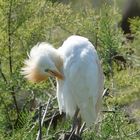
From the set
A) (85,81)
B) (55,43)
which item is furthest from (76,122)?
(55,43)

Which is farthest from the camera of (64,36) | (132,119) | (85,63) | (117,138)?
(64,36)

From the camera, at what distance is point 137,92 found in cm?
279

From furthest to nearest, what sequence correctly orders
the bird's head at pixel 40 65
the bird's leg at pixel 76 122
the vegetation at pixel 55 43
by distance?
the vegetation at pixel 55 43 < the bird's head at pixel 40 65 < the bird's leg at pixel 76 122

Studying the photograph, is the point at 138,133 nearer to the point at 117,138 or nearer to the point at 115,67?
the point at 117,138

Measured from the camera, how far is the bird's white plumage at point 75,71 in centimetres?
274

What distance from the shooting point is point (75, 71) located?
9.17 feet

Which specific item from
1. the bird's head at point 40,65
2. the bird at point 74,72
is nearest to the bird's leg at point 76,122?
the bird at point 74,72

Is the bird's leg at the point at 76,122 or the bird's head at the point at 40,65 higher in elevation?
the bird's head at the point at 40,65

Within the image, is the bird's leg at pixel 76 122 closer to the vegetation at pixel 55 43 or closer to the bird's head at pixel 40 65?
the vegetation at pixel 55 43

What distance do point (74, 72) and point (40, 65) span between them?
0.18 metres

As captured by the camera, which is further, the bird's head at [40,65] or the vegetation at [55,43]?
the vegetation at [55,43]

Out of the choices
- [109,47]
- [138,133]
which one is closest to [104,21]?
[109,47]

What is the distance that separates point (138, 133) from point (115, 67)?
2.01 feet

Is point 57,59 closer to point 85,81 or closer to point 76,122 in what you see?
point 85,81
